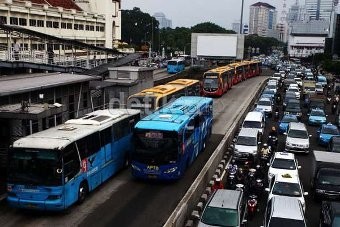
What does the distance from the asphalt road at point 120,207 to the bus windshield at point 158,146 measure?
1221 mm

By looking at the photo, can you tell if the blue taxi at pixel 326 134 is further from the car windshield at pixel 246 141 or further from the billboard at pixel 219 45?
the billboard at pixel 219 45

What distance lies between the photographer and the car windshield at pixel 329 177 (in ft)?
58.5

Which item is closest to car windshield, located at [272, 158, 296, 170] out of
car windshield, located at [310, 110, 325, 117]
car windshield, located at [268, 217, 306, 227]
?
car windshield, located at [268, 217, 306, 227]

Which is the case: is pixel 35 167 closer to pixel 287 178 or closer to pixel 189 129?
pixel 189 129

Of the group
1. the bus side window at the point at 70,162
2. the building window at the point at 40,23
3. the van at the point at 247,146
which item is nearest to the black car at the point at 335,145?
the van at the point at 247,146

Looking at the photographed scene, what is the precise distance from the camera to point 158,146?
61.0 ft

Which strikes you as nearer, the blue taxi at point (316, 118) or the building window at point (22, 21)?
the blue taxi at point (316, 118)

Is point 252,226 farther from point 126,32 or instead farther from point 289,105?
point 126,32

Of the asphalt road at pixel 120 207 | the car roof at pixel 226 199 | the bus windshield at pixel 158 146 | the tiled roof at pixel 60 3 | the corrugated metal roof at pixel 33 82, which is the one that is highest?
the tiled roof at pixel 60 3

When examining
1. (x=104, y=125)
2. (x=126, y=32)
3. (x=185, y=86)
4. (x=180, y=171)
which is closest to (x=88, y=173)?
(x=104, y=125)

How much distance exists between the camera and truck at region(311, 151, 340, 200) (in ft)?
58.1

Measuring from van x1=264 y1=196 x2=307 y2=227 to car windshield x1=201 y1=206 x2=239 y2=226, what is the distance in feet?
3.34

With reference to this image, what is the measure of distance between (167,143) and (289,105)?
21177 mm

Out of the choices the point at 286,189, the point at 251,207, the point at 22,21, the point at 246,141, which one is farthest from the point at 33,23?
the point at 251,207
